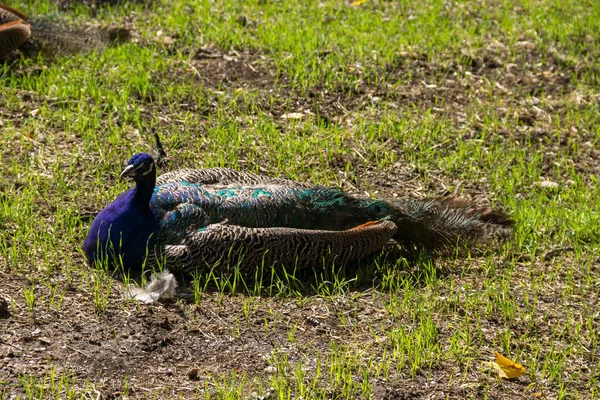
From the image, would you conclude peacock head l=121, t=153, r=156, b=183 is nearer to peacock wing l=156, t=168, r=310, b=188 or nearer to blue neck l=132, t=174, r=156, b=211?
blue neck l=132, t=174, r=156, b=211

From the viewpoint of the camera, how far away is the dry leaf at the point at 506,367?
434 cm

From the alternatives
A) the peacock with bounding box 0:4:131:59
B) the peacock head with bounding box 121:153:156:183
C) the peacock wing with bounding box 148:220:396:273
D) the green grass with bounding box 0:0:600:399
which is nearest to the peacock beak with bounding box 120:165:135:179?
the peacock head with bounding box 121:153:156:183

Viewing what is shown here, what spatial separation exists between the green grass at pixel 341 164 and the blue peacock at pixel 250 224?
5.4 inches

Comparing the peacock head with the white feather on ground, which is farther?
the peacock head

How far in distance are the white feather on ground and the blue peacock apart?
157 millimetres

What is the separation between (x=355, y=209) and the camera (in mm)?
5480

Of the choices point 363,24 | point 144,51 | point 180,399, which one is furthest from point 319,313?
point 363,24

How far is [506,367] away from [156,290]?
185 cm

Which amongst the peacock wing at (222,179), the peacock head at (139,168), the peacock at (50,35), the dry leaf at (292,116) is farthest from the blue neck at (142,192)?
the peacock at (50,35)

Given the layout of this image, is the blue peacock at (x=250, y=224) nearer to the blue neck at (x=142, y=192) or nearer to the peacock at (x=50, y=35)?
the blue neck at (x=142, y=192)

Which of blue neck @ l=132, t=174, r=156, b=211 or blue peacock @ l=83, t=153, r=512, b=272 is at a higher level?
blue neck @ l=132, t=174, r=156, b=211

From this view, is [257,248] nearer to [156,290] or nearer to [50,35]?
[156,290]

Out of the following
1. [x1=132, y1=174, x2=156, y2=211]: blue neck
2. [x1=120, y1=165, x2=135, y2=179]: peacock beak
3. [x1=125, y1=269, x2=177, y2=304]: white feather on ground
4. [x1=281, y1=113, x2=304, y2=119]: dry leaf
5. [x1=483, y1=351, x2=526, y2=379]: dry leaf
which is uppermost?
[x1=120, y1=165, x2=135, y2=179]: peacock beak

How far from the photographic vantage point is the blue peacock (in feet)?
16.3
